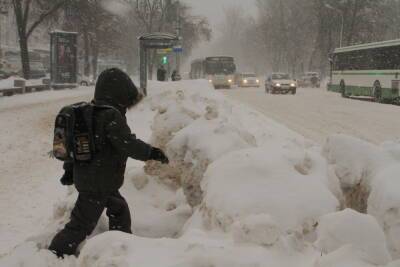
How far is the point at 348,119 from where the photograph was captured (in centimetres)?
1805

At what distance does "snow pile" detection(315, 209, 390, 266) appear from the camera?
2.57 m

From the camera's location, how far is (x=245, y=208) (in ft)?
11.1

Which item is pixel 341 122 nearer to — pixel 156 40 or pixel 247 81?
pixel 156 40

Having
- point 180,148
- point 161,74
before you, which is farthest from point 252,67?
point 180,148

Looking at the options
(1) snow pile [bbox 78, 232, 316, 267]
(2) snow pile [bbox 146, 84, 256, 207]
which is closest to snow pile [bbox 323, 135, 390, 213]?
(2) snow pile [bbox 146, 84, 256, 207]

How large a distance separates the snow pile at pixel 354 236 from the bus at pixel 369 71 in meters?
22.8

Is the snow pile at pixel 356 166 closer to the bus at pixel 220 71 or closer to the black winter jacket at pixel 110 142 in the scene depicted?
the black winter jacket at pixel 110 142

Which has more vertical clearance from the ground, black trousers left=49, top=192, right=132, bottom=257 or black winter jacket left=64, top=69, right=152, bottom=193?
black winter jacket left=64, top=69, right=152, bottom=193

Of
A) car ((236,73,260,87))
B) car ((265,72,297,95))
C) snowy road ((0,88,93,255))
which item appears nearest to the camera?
snowy road ((0,88,93,255))

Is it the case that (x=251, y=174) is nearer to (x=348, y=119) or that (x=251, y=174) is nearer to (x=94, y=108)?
(x=94, y=108)

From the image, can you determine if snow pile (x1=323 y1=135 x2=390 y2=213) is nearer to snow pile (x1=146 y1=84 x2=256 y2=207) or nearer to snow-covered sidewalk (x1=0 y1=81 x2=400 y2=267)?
snow-covered sidewalk (x1=0 y1=81 x2=400 y2=267)

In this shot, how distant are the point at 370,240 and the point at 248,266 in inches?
25.4

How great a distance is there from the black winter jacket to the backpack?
6cm

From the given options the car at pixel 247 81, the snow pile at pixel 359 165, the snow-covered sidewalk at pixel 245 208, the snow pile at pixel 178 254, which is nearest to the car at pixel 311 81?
the car at pixel 247 81
